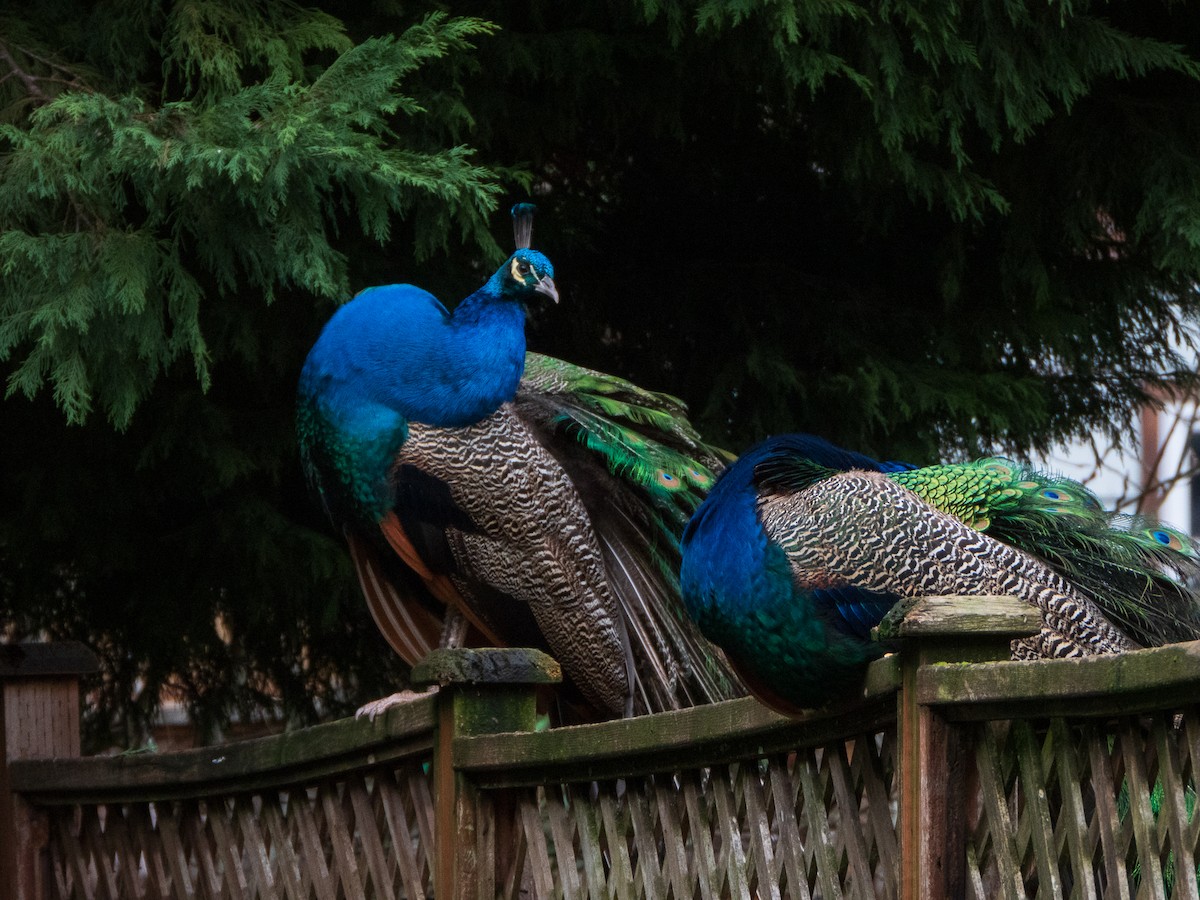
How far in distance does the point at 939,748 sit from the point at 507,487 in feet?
6.78

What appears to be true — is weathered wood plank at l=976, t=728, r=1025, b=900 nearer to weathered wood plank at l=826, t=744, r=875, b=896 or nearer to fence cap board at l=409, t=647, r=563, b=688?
weathered wood plank at l=826, t=744, r=875, b=896

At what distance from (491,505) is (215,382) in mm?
1032

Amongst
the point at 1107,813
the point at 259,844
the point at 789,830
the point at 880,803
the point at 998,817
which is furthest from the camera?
the point at 259,844

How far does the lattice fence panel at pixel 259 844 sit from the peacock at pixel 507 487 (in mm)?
745

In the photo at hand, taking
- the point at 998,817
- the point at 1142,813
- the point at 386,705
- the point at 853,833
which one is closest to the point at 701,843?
the point at 853,833

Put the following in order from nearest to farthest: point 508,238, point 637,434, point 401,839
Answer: point 401,839, point 637,434, point 508,238

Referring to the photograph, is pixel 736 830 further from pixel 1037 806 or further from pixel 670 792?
pixel 1037 806

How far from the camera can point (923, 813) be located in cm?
201

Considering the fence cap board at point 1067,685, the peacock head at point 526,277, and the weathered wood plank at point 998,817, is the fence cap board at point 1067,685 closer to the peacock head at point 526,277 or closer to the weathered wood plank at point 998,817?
the weathered wood plank at point 998,817

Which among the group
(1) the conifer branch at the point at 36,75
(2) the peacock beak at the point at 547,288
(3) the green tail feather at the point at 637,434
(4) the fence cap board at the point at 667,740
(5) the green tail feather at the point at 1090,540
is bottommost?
(4) the fence cap board at the point at 667,740

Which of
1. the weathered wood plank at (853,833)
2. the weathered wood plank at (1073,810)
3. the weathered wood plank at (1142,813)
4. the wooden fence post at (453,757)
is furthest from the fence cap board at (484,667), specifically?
the weathered wood plank at (1142,813)

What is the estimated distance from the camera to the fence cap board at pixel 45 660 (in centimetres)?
373

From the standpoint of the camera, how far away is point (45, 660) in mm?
3797

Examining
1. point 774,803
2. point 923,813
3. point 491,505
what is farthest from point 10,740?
point 923,813
